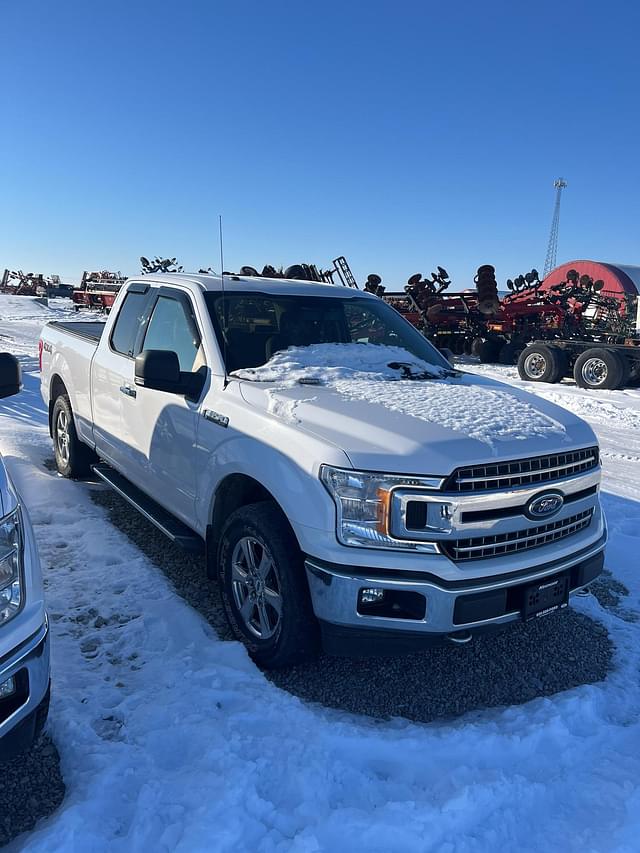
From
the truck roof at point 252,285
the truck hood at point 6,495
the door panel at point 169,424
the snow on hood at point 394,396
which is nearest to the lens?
the truck hood at point 6,495

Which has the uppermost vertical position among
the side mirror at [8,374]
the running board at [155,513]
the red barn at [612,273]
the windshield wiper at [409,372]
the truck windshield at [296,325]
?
the red barn at [612,273]

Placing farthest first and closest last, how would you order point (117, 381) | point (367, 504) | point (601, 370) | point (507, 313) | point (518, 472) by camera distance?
point (507, 313) → point (601, 370) → point (117, 381) → point (518, 472) → point (367, 504)

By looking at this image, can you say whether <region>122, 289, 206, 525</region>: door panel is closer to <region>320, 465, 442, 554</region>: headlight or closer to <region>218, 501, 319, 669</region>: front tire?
<region>218, 501, 319, 669</region>: front tire

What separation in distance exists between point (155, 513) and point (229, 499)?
960 millimetres

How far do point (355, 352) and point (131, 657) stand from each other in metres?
2.18

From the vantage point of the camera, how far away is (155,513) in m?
4.21

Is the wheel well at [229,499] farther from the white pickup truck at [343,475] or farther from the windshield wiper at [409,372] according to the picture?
the windshield wiper at [409,372]

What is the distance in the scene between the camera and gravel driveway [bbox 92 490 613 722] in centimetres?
303

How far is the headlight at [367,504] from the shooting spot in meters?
2.63

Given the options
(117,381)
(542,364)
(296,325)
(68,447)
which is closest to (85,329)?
(68,447)

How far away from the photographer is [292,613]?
9.54ft

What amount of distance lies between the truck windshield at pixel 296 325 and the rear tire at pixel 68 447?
8.16ft

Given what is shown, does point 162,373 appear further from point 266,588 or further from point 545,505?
point 545,505

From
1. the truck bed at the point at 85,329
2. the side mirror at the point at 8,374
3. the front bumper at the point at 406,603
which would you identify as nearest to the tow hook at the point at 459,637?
the front bumper at the point at 406,603
